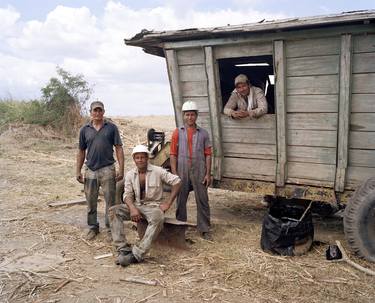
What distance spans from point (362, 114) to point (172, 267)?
271 cm

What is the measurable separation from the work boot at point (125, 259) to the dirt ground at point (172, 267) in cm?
7

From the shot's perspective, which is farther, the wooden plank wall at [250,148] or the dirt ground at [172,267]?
the wooden plank wall at [250,148]

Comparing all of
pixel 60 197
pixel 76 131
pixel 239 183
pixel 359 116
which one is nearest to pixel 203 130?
pixel 239 183

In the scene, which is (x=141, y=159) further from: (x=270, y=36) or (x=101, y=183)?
(x=270, y=36)

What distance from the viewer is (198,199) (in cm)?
575

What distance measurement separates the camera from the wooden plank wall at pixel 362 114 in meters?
4.71

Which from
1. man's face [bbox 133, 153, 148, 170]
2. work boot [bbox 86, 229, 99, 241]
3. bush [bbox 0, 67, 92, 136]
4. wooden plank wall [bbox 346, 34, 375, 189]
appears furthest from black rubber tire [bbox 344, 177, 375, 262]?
bush [bbox 0, 67, 92, 136]

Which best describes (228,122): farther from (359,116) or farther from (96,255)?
(96,255)

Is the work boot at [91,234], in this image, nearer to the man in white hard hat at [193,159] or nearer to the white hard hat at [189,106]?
the man in white hard hat at [193,159]

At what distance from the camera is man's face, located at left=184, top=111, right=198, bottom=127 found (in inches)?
219

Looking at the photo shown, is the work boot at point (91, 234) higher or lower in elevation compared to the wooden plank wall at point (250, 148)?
lower

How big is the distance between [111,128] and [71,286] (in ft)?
7.27

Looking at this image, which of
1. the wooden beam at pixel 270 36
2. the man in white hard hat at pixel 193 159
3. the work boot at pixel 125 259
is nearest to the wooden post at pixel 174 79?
the wooden beam at pixel 270 36

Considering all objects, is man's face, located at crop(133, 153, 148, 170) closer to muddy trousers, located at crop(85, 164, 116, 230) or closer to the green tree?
muddy trousers, located at crop(85, 164, 116, 230)
